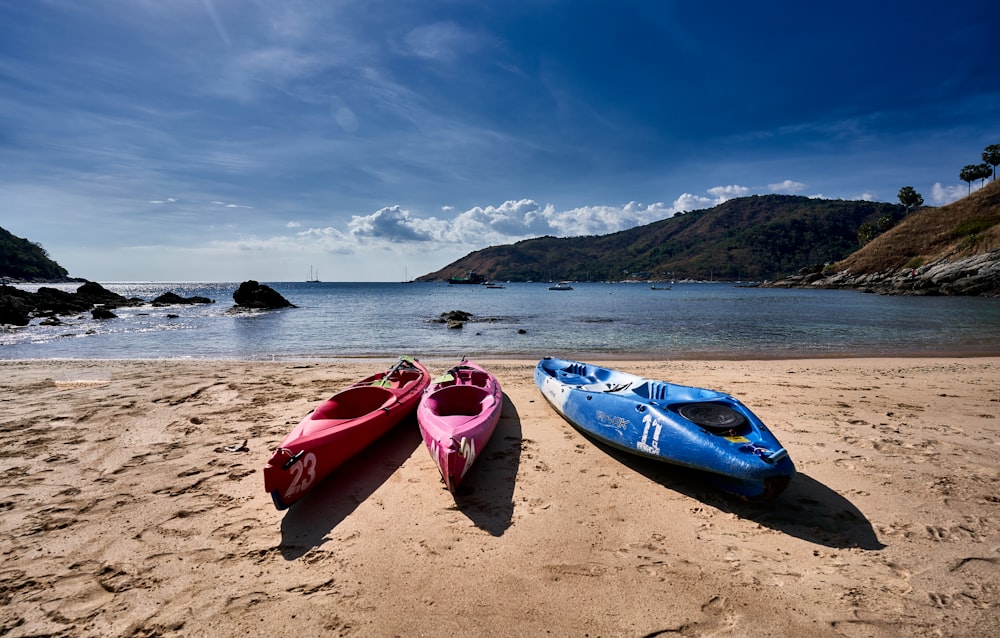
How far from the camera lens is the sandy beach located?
3029 mm

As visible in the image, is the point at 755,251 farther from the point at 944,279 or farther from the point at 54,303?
the point at 54,303

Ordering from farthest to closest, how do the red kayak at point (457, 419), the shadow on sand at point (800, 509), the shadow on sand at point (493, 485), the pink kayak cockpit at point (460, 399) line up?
1. the pink kayak cockpit at point (460, 399)
2. the red kayak at point (457, 419)
3. the shadow on sand at point (493, 485)
4. the shadow on sand at point (800, 509)

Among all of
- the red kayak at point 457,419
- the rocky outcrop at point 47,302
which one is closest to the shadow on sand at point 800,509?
the red kayak at point 457,419

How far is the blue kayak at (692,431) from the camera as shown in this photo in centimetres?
425

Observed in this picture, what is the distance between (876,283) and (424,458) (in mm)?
82318

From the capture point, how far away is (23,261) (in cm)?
10100

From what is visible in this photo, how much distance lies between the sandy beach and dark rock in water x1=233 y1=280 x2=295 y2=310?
124 ft

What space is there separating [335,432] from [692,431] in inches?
166

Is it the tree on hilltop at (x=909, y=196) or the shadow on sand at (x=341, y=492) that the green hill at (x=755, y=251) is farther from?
the shadow on sand at (x=341, y=492)

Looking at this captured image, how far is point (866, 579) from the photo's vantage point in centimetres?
337

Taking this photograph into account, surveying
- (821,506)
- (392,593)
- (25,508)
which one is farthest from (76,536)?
(821,506)

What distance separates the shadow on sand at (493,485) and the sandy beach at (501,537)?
0.11 ft

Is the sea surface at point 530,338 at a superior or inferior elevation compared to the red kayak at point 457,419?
inferior

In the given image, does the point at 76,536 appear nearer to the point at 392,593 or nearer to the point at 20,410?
the point at 392,593
